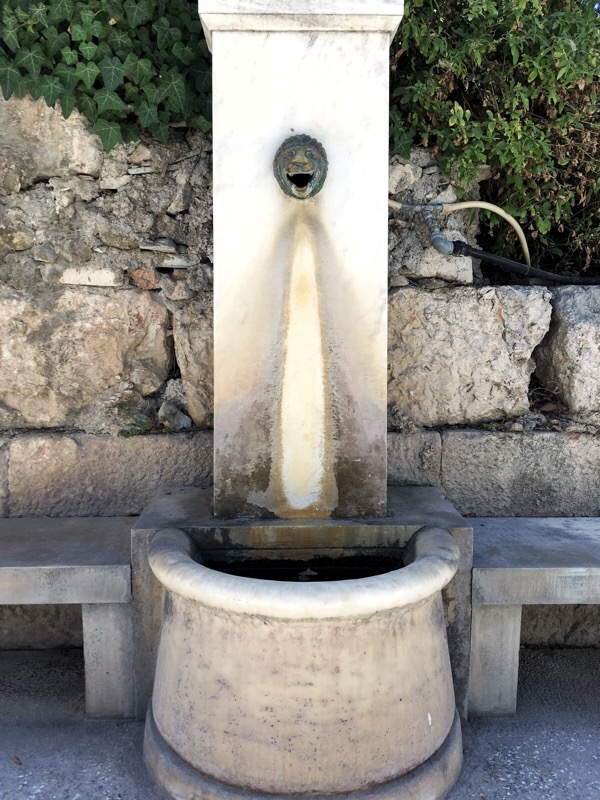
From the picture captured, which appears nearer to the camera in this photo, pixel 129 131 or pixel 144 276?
pixel 129 131

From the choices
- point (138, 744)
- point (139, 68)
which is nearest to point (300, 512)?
point (138, 744)

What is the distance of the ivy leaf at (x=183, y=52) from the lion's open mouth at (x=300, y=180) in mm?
901

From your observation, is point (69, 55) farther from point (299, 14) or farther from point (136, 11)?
point (299, 14)

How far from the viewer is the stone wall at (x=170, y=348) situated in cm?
288

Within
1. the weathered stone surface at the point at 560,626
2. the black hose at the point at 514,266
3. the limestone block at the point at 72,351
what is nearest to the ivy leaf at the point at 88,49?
Result: the limestone block at the point at 72,351

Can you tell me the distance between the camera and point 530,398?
316 cm

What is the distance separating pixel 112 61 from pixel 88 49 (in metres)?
0.09

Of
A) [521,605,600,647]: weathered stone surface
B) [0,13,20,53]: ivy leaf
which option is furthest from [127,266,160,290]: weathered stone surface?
[521,605,600,647]: weathered stone surface

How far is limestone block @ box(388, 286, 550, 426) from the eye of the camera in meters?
3.02

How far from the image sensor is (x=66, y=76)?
8.86 feet

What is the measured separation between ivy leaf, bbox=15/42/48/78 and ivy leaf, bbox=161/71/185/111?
47 cm

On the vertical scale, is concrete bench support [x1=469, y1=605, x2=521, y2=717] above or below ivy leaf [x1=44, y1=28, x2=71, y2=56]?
below

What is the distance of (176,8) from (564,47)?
5.17 ft

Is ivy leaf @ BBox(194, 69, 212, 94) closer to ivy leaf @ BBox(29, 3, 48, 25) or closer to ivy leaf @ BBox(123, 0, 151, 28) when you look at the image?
Answer: ivy leaf @ BBox(123, 0, 151, 28)
